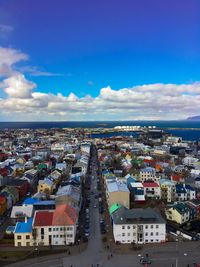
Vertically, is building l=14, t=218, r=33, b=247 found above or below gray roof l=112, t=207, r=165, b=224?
below

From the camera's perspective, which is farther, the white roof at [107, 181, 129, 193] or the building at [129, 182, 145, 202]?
the building at [129, 182, 145, 202]

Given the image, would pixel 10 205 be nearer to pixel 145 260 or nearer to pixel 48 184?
pixel 48 184

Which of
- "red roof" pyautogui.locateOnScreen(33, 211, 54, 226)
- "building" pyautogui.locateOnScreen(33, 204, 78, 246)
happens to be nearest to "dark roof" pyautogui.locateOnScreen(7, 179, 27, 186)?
"red roof" pyautogui.locateOnScreen(33, 211, 54, 226)

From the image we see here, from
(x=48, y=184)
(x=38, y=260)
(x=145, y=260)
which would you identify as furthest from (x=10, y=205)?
(x=145, y=260)

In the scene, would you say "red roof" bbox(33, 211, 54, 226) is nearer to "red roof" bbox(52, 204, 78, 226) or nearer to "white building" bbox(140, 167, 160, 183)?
"red roof" bbox(52, 204, 78, 226)

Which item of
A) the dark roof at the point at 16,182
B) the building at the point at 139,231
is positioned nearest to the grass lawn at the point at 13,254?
the building at the point at 139,231

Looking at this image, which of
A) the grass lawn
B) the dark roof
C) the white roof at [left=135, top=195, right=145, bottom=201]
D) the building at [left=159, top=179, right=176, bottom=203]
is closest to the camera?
the grass lawn

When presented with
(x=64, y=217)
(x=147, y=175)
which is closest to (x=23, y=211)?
(x=64, y=217)
